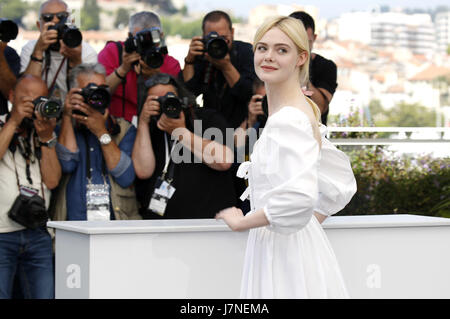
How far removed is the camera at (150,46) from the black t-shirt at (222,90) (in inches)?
12.3

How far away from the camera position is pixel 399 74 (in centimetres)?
7512

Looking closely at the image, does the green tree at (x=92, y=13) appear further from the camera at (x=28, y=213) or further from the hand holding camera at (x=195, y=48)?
the camera at (x=28, y=213)

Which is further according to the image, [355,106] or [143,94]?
[355,106]

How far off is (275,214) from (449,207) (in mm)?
4356

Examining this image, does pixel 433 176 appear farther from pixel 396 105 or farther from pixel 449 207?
pixel 396 105

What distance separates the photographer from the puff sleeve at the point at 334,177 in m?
2.98

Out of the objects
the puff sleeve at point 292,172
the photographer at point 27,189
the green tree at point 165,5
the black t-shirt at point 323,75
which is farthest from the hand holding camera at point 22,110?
the green tree at point 165,5

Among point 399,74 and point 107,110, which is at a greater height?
point 399,74

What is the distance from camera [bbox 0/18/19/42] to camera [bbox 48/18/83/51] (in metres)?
0.24

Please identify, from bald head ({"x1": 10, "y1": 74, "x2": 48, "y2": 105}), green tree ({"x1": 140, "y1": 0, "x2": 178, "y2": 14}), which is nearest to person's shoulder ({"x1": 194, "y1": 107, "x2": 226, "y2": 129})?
bald head ({"x1": 10, "y1": 74, "x2": 48, "y2": 105})

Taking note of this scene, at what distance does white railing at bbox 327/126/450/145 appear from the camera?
684cm

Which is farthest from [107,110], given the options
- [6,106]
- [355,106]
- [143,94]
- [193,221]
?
[355,106]
